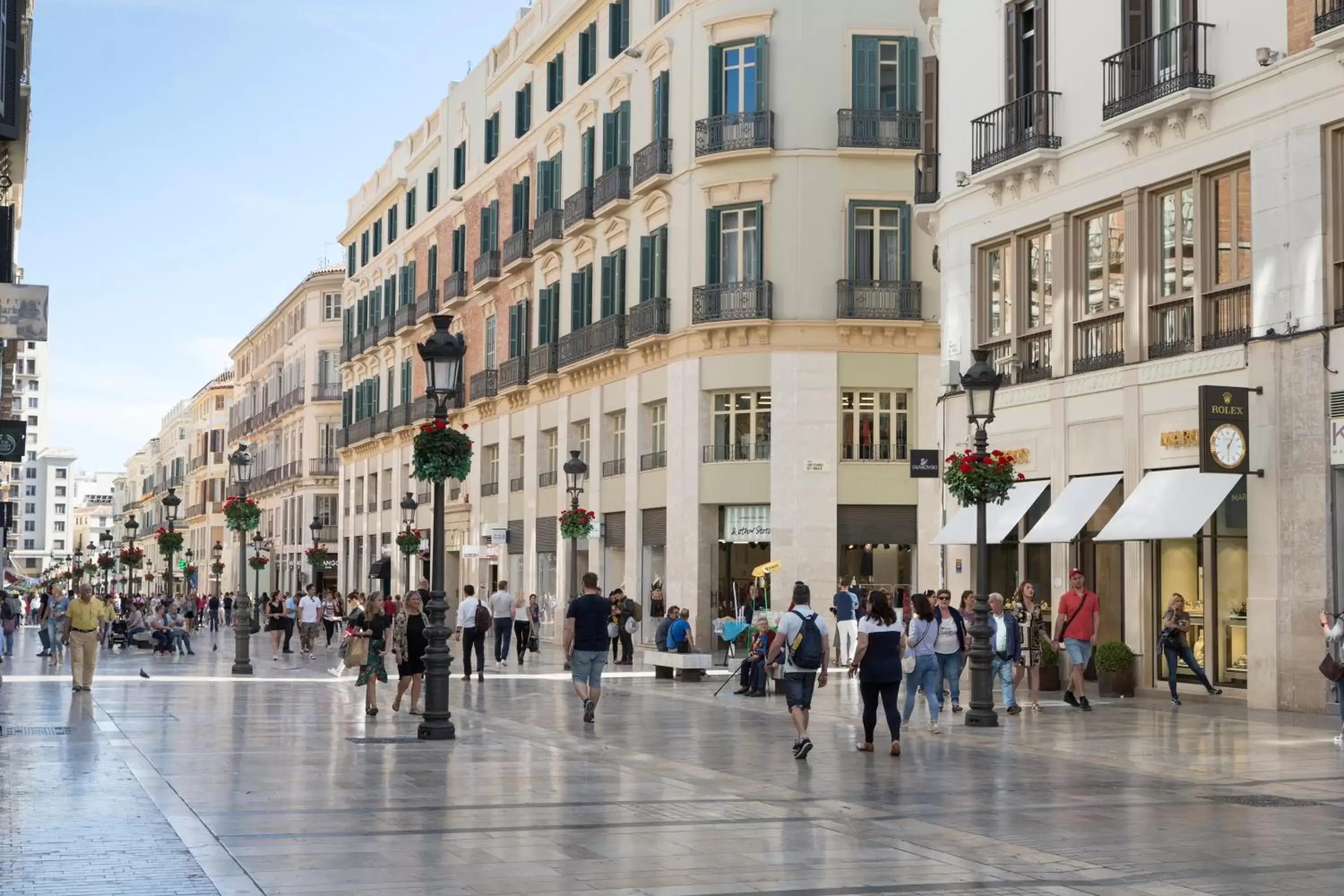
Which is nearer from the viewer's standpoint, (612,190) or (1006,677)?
(1006,677)

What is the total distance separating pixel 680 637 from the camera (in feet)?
104

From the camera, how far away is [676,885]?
32.2ft

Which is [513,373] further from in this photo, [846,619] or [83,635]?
[83,635]

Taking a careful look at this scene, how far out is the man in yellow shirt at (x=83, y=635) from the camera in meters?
26.1

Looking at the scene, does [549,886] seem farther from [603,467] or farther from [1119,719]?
[603,467]

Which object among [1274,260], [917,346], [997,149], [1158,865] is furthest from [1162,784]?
[917,346]

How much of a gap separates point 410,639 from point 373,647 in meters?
0.97

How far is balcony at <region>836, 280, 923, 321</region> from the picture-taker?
4091 cm

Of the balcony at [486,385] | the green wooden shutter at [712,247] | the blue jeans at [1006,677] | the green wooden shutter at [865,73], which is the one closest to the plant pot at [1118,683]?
the blue jeans at [1006,677]

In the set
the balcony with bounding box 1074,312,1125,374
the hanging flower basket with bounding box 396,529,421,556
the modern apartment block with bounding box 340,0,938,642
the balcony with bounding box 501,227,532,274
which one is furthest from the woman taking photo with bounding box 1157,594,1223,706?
the hanging flower basket with bounding box 396,529,421,556

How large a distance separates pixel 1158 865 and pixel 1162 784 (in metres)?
4.59

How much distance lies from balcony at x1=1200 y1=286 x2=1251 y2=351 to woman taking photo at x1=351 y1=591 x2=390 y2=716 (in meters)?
11.5

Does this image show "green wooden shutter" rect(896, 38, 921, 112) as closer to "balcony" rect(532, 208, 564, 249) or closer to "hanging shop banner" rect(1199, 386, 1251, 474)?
"balcony" rect(532, 208, 564, 249)

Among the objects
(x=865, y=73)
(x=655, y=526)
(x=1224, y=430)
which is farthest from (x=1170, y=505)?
(x=655, y=526)
